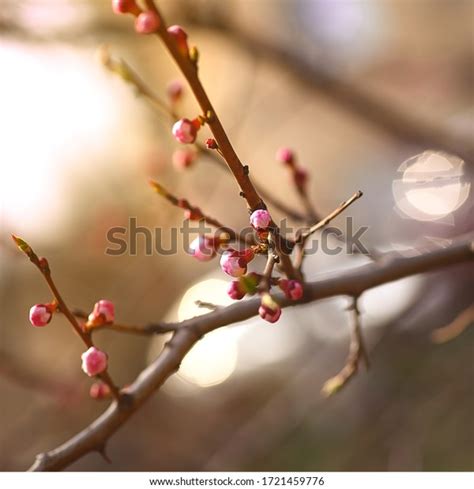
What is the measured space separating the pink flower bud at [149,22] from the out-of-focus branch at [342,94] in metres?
1.05

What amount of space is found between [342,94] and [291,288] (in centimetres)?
111

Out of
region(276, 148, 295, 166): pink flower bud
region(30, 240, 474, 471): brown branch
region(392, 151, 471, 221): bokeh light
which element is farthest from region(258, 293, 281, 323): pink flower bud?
region(392, 151, 471, 221): bokeh light

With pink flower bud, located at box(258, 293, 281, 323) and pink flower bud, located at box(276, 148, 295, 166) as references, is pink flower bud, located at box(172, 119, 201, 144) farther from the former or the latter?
pink flower bud, located at box(276, 148, 295, 166)

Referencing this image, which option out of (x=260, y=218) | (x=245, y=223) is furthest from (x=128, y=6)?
(x=245, y=223)

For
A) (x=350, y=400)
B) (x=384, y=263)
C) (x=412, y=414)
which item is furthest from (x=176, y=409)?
(x=384, y=263)

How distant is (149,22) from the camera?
1.55 feet

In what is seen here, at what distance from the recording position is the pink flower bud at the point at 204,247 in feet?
2.03

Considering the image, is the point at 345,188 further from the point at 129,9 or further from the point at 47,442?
the point at 129,9

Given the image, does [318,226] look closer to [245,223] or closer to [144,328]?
[144,328]

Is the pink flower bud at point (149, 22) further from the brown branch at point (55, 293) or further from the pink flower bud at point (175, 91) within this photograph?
the pink flower bud at point (175, 91)

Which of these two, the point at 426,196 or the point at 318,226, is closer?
the point at 318,226

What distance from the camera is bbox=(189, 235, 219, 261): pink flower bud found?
619 millimetres

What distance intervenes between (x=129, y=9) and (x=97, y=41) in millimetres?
1331

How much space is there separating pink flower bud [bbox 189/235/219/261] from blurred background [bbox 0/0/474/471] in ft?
2.67
